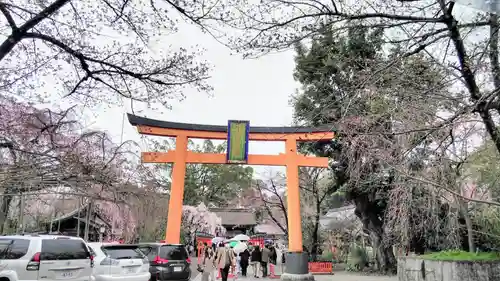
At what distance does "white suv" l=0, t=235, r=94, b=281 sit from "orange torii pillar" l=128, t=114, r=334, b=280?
679 cm

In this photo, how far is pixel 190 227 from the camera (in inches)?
1468

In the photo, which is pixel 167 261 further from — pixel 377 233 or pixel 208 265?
pixel 377 233

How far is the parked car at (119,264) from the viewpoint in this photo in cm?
1075

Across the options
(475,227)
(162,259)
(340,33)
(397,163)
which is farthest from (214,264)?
(340,33)

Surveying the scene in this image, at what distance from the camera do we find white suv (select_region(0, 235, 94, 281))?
8.62m

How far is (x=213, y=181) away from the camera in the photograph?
4650 cm

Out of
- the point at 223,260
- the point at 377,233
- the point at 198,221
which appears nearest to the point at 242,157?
the point at 223,260

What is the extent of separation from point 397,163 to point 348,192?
474 inches

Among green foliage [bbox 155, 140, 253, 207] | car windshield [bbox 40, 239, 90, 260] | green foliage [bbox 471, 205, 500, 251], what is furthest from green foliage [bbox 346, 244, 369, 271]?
green foliage [bbox 155, 140, 253, 207]

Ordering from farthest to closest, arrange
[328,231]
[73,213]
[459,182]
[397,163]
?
[328,231]
[73,213]
[459,182]
[397,163]

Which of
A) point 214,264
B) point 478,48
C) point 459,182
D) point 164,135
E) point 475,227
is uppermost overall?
point 164,135

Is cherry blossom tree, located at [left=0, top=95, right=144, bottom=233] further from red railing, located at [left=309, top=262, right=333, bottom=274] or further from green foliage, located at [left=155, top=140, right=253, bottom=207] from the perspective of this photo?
green foliage, located at [left=155, top=140, right=253, bottom=207]

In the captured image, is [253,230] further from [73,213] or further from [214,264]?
[214,264]

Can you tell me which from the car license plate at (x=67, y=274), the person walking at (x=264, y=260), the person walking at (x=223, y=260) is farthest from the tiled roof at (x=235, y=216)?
the car license plate at (x=67, y=274)
